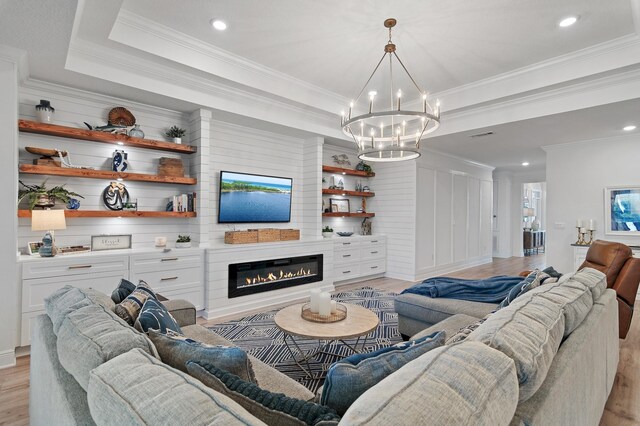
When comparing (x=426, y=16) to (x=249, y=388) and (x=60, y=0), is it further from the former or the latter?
(x=249, y=388)

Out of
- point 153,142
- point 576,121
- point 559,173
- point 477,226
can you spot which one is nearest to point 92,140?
point 153,142

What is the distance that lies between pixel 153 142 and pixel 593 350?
4.29 meters

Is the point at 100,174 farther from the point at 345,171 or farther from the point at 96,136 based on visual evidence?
the point at 345,171

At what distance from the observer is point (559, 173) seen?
19.4ft

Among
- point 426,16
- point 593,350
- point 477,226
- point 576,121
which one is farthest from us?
point 477,226

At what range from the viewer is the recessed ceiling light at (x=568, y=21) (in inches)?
120

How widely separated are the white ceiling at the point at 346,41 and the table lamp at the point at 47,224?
54.3 inches

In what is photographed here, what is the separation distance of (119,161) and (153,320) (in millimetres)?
2983

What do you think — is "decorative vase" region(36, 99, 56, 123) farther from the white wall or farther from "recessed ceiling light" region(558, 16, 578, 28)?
the white wall

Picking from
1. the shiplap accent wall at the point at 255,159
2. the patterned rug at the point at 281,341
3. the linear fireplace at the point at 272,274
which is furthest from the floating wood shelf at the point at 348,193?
the patterned rug at the point at 281,341

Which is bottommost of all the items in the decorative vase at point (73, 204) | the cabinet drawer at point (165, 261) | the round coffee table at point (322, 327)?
the round coffee table at point (322, 327)

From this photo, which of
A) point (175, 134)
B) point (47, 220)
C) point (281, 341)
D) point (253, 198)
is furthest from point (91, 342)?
point (253, 198)

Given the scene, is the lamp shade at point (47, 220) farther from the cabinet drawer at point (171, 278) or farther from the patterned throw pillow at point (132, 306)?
the patterned throw pillow at point (132, 306)

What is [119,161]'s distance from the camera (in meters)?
3.76
